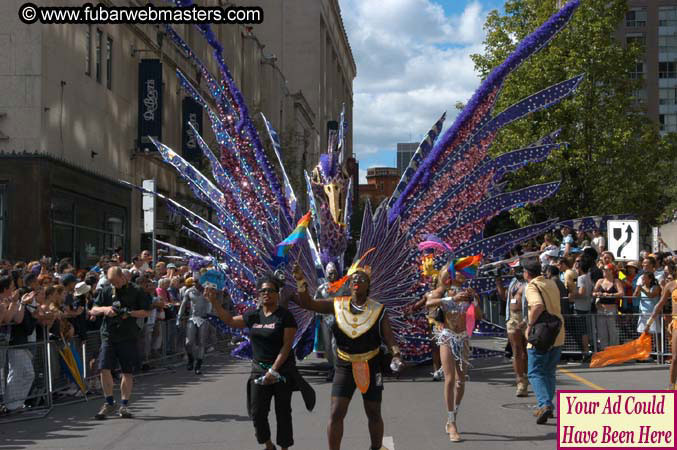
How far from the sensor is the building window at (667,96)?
293ft

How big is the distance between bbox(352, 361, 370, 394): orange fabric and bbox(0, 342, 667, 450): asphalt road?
1438 millimetres

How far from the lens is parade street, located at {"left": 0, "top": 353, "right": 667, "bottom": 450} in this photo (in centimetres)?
932

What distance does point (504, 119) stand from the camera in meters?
16.1

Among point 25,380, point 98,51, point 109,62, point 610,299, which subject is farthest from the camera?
point 109,62

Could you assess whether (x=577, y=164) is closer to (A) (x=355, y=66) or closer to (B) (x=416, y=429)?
(B) (x=416, y=429)

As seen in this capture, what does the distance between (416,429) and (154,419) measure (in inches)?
126

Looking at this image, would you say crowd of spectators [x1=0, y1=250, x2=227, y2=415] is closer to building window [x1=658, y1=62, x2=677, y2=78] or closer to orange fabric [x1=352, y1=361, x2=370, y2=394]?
orange fabric [x1=352, y1=361, x2=370, y2=394]

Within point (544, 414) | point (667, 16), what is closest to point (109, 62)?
point (544, 414)

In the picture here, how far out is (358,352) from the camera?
25.4ft

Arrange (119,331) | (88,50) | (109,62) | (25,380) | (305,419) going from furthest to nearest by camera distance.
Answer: (109,62) → (88,50) → (25,380) → (119,331) → (305,419)

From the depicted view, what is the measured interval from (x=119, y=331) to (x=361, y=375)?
4566 millimetres

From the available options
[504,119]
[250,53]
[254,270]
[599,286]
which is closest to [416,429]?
[254,270]

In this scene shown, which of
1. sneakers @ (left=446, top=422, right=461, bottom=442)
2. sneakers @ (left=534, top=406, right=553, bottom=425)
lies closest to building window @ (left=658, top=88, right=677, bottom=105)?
sneakers @ (left=534, top=406, right=553, bottom=425)

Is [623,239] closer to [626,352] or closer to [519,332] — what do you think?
[626,352]
